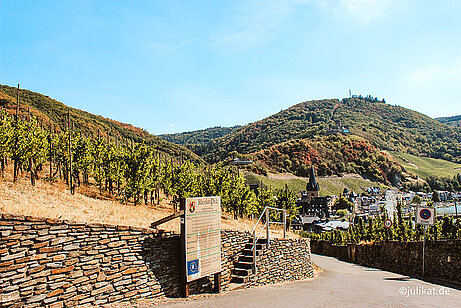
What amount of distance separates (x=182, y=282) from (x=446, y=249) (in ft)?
38.6

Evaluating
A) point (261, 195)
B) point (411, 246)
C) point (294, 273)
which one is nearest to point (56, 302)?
point (294, 273)

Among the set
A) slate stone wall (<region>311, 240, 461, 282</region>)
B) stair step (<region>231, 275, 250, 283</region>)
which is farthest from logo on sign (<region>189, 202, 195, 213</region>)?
slate stone wall (<region>311, 240, 461, 282</region>)

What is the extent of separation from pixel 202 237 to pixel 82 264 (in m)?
3.22

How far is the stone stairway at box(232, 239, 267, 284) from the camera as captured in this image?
35.3 ft

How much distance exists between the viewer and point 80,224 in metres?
6.60

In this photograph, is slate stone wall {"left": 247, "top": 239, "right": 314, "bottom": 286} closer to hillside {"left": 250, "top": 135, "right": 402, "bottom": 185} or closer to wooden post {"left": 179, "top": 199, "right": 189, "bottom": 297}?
wooden post {"left": 179, "top": 199, "right": 189, "bottom": 297}

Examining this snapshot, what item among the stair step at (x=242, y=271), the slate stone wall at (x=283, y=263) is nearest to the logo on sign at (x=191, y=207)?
the stair step at (x=242, y=271)

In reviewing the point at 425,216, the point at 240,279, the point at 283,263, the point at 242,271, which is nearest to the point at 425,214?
the point at 425,216

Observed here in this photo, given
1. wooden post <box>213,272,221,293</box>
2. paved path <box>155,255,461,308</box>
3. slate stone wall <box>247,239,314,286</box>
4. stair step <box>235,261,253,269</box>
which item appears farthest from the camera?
slate stone wall <box>247,239,314,286</box>

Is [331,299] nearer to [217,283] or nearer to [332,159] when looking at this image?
[217,283]

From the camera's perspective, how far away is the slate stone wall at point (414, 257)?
13.4 m

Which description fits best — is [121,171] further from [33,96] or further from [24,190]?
[33,96]

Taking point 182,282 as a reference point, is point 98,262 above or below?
above

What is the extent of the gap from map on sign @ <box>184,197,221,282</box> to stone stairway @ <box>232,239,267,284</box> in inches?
69.4
